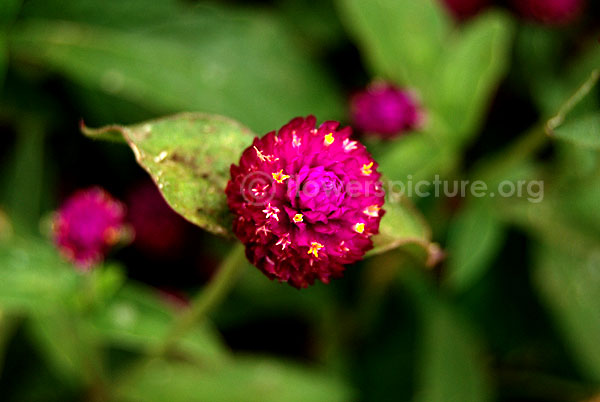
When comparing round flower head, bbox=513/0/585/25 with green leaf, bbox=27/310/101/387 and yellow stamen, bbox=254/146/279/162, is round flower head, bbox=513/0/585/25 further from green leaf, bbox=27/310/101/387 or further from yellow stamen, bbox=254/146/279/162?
green leaf, bbox=27/310/101/387

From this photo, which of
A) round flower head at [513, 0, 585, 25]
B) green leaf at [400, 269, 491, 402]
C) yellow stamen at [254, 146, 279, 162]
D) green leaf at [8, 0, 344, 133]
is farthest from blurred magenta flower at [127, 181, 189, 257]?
round flower head at [513, 0, 585, 25]

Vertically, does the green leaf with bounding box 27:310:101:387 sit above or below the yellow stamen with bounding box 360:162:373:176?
below

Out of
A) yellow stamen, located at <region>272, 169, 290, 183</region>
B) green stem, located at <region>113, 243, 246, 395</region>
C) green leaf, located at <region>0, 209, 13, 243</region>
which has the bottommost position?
green leaf, located at <region>0, 209, 13, 243</region>

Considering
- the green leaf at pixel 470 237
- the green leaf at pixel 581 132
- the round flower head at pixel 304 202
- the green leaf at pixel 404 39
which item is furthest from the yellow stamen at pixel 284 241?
the green leaf at pixel 404 39

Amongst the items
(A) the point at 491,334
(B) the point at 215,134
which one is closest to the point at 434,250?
(B) the point at 215,134

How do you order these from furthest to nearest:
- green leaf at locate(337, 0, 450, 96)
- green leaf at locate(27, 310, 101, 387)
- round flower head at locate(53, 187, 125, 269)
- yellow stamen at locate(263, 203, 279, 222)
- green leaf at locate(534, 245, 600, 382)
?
green leaf at locate(337, 0, 450, 96), green leaf at locate(534, 245, 600, 382), green leaf at locate(27, 310, 101, 387), round flower head at locate(53, 187, 125, 269), yellow stamen at locate(263, 203, 279, 222)

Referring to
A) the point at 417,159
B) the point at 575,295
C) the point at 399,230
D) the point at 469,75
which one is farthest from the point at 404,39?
the point at 399,230

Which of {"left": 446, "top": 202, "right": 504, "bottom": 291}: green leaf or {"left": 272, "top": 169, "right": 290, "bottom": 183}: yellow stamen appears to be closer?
{"left": 272, "top": 169, "right": 290, "bottom": 183}: yellow stamen
